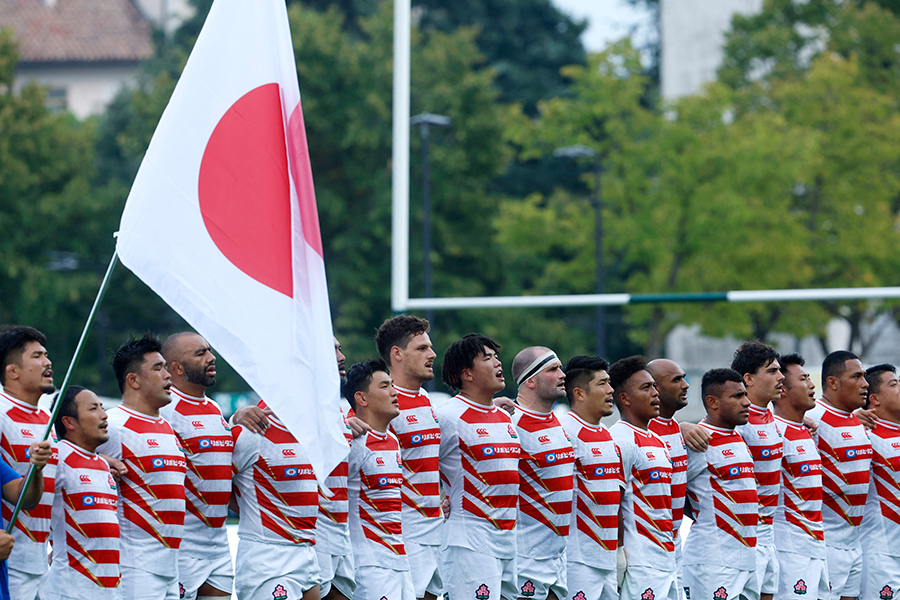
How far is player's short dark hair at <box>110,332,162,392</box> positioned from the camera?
641 centimetres

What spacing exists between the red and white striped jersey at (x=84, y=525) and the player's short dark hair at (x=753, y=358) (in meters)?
4.01

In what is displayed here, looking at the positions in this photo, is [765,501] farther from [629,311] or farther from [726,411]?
[629,311]

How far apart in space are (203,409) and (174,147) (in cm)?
164

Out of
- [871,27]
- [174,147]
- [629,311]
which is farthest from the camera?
[629,311]

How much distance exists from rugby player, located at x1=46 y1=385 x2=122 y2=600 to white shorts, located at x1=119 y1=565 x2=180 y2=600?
9cm

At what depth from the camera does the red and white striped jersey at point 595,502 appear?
714 cm

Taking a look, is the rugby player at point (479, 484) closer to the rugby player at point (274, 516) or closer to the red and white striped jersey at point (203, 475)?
the rugby player at point (274, 516)

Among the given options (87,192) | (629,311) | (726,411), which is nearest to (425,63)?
(629,311)

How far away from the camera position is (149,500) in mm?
6215

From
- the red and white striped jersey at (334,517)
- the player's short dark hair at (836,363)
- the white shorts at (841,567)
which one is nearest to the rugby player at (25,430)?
the red and white striped jersey at (334,517)

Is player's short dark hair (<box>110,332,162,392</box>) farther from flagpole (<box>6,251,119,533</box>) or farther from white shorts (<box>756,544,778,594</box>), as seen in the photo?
white shorts (<box>756,544,778,594</box>)

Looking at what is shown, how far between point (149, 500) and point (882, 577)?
483cm

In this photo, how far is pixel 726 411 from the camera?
302 inches

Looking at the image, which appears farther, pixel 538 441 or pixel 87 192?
pixel 87 192
